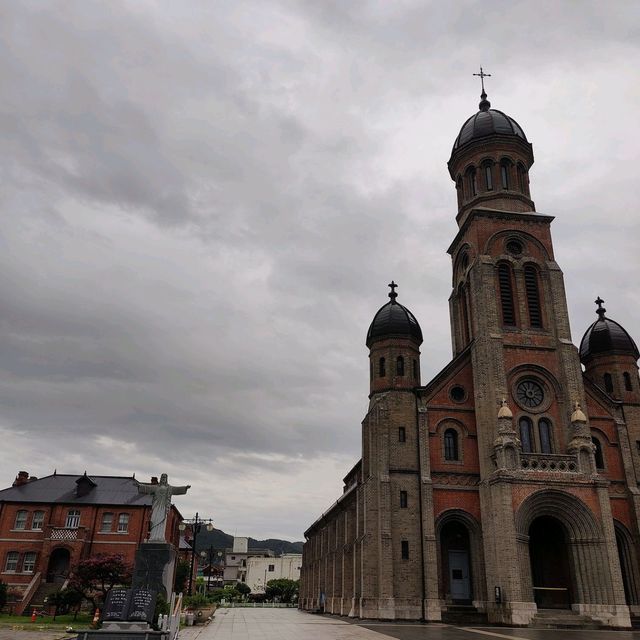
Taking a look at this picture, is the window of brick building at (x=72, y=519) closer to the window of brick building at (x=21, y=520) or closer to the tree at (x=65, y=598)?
the window of brick building at (x=21, y=520)

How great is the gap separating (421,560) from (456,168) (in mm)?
29506

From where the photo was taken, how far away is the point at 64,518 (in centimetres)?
4875

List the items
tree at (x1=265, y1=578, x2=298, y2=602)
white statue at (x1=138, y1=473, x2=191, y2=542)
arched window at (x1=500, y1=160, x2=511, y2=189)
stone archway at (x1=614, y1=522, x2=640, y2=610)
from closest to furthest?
1. white statue at (x1=138, y1=473, x2=191, y2=542)
2. stone archway at (x1=614, y1=522, x2=640, y2=610)
3. arched window at (x1=500, y1=160, x2=511, y2=189)
4. tree at (x1=265, y1=578, x2=298, y2=602)

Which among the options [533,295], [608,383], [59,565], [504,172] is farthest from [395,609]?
[504,172]

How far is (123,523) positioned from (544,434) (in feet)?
112

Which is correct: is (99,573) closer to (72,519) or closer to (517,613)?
(72,519)

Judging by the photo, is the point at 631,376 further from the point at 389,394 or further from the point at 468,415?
the point at 389,394

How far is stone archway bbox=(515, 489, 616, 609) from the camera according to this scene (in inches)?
1225

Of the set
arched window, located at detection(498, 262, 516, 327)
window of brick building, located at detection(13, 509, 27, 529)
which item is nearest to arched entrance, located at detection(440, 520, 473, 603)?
arched window, located at detection(498, 262, 516, 327)

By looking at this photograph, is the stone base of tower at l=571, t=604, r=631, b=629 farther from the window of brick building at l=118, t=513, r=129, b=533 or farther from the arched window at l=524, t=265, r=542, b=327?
the window of brick building at l=118, t=513, r=129, b=533

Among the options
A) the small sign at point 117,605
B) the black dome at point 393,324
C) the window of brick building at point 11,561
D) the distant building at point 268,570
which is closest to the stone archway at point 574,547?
the black dome at point 393,324

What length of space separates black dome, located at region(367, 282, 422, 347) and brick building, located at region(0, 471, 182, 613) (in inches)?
851

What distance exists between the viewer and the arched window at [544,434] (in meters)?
36.0

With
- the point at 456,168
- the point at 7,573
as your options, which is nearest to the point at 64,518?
the point at 7,573
